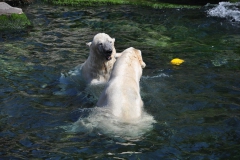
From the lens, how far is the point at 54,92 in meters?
8.12

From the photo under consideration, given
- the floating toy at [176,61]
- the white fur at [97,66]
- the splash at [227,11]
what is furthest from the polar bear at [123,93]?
the splash at [227,11]

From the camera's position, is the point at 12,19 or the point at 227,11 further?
the point at 227,11

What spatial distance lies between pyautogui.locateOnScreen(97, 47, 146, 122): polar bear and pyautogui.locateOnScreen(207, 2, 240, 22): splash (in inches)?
304

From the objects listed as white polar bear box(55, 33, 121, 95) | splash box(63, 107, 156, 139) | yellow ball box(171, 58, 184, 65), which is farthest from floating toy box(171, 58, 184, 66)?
splash box(63, 107, 156, 139)

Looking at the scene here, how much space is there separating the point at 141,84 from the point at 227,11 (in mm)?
7246

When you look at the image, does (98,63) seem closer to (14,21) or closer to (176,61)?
(176,61)

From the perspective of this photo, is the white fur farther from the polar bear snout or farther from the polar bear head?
the polar bear snout

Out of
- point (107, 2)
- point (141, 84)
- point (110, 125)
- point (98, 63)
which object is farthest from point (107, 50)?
point (107, 2)

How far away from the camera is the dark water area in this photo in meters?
5.42

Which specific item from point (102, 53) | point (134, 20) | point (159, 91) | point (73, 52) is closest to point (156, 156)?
point (159, 91)

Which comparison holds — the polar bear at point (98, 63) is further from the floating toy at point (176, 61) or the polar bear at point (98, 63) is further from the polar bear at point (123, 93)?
the floating toy at point (176, 61)

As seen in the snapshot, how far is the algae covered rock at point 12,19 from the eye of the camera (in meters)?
13.3

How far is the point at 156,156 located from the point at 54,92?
3.59 m

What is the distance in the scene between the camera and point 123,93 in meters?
5.94
